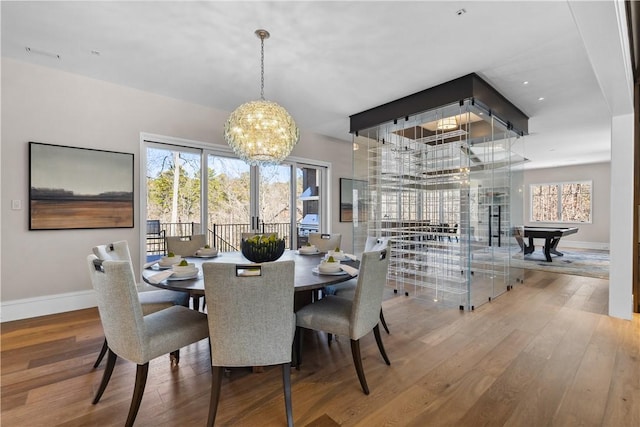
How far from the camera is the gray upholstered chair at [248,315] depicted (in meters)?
1.52

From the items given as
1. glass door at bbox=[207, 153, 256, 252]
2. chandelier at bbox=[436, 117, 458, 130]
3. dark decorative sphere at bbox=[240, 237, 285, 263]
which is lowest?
dark decorative sphere at bbox=[240, 237, 285, 263]

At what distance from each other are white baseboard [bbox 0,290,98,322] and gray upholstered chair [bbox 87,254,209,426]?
2.07m

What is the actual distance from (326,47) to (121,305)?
267 cm

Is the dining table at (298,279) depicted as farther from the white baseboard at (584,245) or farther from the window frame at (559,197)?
the window frame at (559,197)

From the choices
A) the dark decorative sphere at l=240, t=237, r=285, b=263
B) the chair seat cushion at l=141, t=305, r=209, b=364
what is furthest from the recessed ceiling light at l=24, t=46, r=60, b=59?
the chair seat cushion at l=141, t=305, r=209, b=364

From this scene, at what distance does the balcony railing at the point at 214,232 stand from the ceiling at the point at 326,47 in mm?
1823

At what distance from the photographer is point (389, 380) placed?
2.05 m

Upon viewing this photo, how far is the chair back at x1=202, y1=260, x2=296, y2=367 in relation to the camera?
59.6 inches

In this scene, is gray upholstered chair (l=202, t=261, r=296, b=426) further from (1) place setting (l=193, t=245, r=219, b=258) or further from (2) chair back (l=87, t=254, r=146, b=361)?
(1) place setting (l=193, t=245, r=219, b=258)

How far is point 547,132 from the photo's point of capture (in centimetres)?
588

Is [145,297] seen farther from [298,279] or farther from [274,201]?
[274,201]

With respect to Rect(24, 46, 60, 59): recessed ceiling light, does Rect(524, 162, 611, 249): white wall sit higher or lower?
lower

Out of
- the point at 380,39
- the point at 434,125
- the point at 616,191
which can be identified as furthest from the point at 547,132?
the point at 380,39

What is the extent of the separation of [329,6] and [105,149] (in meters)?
3.14
